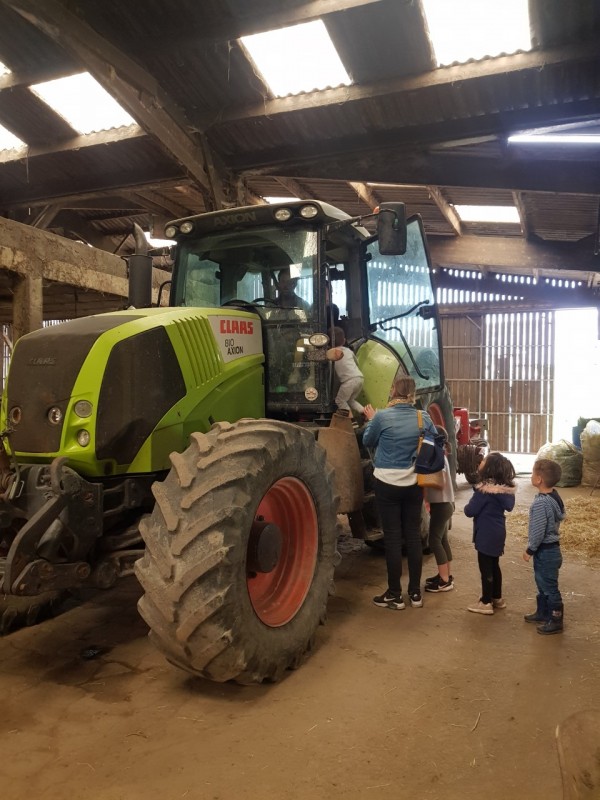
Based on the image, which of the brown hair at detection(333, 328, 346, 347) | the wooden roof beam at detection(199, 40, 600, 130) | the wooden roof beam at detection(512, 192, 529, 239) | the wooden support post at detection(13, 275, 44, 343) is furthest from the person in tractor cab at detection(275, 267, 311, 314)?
the wooden roof beam at detection(512, 192, 529, 239)

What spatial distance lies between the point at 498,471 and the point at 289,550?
1.51 metres

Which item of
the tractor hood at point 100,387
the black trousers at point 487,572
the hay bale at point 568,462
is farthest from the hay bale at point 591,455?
the tractor hood at point 100,387

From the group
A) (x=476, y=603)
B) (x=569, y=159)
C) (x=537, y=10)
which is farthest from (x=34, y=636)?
(x=569, y=159)

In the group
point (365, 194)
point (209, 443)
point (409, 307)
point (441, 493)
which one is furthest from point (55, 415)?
point (365, 194)

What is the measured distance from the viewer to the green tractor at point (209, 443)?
2.87m

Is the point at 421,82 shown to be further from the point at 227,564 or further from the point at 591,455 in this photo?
the point at 591,455

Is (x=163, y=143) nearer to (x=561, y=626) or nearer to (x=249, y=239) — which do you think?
(x=249, y=239)

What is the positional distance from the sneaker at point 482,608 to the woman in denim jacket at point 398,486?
34cm

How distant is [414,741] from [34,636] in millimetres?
2330

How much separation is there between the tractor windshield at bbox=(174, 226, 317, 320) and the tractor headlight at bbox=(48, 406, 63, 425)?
5.59 ft

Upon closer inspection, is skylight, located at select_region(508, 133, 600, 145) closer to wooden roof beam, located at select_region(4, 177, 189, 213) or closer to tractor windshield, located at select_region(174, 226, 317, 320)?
tractor windshield, located at select_region(174, 226, 317, 320)

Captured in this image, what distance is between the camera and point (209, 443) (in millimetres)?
3131

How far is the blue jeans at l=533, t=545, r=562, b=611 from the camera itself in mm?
3955

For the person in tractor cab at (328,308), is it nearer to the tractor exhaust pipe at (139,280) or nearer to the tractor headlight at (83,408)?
A: the tractor exhaust pipe at (139,280)
